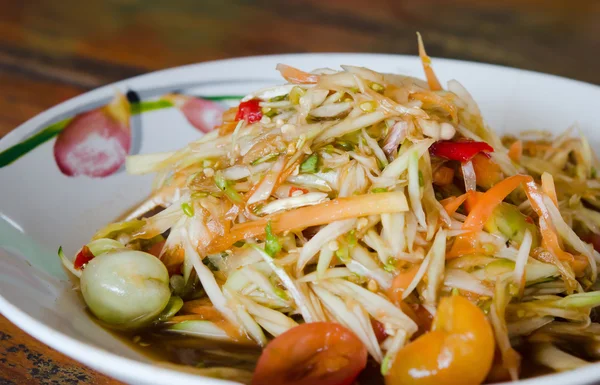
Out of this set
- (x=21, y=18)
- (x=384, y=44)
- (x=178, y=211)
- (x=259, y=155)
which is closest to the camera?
(x=259, y=155)

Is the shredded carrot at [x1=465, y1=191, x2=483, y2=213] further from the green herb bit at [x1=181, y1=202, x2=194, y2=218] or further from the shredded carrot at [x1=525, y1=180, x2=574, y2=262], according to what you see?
the green herb bit at [x1=181, y1=202, x2=194, y2=218]

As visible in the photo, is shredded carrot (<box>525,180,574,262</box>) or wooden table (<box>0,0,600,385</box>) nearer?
shredded carrot (<box>525,180,574,262</box>)

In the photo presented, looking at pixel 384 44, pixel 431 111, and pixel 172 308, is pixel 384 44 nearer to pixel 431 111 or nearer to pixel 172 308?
pixel 431 111

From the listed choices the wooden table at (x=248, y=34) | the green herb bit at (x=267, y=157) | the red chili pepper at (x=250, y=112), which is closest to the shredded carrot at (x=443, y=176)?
the green herb bit at (x=267, y=157)

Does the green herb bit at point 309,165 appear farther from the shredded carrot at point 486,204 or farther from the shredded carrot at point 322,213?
the shredded carrot at point 486,204

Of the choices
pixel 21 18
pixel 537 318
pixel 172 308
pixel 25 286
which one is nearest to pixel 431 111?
pixel 537 318

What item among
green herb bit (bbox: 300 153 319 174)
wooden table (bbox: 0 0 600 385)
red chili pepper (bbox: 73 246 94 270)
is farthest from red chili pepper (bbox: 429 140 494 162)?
wooden table (bbox: 0 0 600 385)
